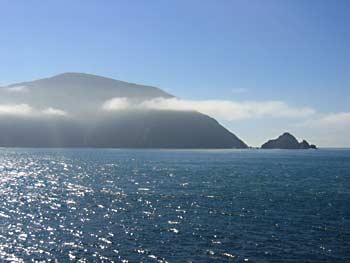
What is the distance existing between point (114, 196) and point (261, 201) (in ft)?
97.4

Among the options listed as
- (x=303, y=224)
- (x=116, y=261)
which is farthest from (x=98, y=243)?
(x=303, y=224)

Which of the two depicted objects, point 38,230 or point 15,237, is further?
point 38,230

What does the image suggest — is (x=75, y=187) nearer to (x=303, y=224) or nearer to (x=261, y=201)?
(x=261, y=201)

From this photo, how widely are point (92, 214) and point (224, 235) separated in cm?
2393

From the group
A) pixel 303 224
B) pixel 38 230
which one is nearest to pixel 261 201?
pixel 303 224

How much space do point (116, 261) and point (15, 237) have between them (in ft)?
53.7

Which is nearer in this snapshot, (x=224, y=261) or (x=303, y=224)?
(x=224, y=261)

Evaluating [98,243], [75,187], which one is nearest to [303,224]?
[98,243]

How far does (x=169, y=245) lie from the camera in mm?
49625

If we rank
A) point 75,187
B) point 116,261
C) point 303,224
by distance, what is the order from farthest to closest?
point 75,187 → point 303,224 → point 116,261

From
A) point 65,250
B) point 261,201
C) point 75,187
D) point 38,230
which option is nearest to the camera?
point 65,250

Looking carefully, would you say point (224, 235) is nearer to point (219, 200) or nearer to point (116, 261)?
point (116, 261)

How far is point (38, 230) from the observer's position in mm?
57219

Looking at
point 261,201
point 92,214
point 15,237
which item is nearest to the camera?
point 15,237
